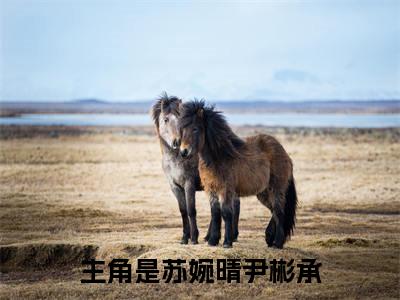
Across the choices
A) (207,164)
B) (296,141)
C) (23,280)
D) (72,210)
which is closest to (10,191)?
(72,210)

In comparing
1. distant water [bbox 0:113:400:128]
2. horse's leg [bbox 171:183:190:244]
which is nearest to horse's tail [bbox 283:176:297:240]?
horse's leg [bbox 171:183:190:244]

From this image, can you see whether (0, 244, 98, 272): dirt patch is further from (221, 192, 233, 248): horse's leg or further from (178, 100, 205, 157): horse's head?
(178, 100, 205, 157): horse's head

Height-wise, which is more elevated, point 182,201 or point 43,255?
point 182,201

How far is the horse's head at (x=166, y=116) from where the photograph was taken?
13.0 metres

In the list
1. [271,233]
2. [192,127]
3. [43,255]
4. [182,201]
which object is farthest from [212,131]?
[43,255]

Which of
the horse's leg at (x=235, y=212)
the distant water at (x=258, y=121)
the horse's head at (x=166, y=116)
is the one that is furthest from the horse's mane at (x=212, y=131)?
the distant water at (x=258, y=121)

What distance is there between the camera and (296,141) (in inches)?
2007

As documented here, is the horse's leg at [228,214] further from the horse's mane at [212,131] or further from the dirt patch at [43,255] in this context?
the dirt patch at [43,255]

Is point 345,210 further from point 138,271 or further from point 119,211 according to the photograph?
point 138,271

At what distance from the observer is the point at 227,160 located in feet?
38.9

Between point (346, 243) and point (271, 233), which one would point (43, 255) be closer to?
point (271, 233)

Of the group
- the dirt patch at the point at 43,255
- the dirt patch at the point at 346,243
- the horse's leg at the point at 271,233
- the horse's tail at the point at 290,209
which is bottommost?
the dirt patch at the point at 43,255

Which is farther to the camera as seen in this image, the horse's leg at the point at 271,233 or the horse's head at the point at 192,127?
the horse's leg at the point at 271,233

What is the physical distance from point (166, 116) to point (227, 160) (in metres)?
1.86
